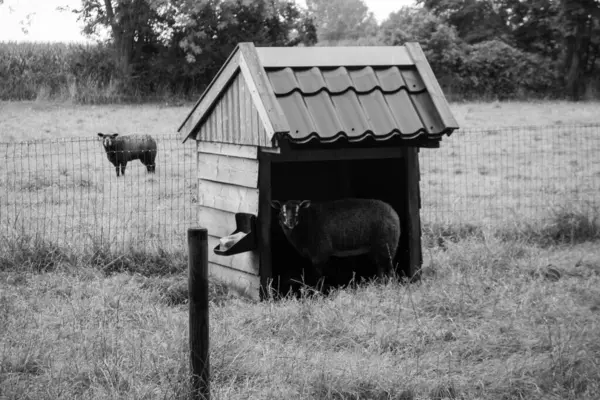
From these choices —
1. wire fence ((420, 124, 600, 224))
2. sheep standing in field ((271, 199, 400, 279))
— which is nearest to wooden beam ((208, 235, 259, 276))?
sheep standing in field ((271, 199, 400, 279))

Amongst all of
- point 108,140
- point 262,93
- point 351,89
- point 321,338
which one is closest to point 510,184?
point 351,89

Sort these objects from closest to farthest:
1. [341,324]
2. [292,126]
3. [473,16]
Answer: [341,324]
[292,126]
[473,16]

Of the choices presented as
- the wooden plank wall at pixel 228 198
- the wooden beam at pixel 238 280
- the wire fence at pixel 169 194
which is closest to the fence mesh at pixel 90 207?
the wire fence at pixel 169 194

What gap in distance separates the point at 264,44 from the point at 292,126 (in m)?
32.1

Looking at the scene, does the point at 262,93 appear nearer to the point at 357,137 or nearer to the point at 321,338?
the point at 357,137

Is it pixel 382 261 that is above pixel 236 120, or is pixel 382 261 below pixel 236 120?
below

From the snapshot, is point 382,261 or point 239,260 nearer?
point 239,260

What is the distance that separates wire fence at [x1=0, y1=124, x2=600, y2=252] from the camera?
911 centimetres

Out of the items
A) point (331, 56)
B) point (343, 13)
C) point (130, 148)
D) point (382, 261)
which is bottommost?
point (382, 261)

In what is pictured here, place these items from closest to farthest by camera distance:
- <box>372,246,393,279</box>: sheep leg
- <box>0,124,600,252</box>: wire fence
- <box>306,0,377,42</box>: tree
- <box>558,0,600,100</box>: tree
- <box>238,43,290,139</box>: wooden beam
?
<box>238,43,290,139</box>: wooden beam, <box>372,246,393,279</box>: sheep leg, <box>0,124,600,252</box>: wire fence, <box>558,0,600,100</box>: tree, <box>306,0,377,42</box>: tree

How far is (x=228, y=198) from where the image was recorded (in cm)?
779

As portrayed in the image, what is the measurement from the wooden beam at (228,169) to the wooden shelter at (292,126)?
0.01 m

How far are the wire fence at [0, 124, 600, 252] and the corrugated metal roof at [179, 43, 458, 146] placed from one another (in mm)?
2041

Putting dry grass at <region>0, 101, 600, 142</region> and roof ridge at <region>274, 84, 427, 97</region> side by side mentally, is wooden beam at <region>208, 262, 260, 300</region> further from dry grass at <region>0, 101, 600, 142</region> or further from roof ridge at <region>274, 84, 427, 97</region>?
dry grass at <region>0, 101, 600, 142</region>
